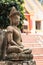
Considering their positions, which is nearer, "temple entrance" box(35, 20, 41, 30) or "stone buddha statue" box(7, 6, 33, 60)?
"stone buddha statue" box(7, 6, 33, 60)

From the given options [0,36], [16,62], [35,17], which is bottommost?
[35,17]

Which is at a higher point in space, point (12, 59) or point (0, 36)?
point (0, 36)

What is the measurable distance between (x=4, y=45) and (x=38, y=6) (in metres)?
31.2

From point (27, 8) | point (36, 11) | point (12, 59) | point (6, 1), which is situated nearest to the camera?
point (12, 59)

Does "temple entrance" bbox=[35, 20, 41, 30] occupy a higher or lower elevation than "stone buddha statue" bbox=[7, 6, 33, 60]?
lower

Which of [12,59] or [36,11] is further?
[36,11]

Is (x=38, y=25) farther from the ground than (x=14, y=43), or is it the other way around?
(x=14, y=43)

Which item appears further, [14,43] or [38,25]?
[38,25]

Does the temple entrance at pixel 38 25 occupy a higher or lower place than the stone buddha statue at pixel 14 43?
lower

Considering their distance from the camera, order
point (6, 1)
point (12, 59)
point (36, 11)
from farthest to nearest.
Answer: point (36, 11) → point (6, 1) → point (12, 59)

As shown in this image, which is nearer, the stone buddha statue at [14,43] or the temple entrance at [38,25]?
the stone buddha statue at [14,43]

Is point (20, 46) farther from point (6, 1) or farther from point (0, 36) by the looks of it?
point (6, 1)

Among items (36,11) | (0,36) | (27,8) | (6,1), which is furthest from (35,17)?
(0,36)

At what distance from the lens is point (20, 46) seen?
6078 mm
